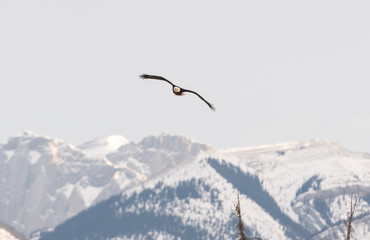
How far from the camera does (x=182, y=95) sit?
59219 mm

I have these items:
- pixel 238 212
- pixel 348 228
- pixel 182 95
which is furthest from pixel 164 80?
pixel 348 228

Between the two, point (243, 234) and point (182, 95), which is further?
point (243, 234)

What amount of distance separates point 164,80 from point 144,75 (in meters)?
3.62

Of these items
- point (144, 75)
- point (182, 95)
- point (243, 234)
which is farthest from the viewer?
point (243, 234)

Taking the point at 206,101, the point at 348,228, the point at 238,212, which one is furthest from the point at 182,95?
the point at 348,228

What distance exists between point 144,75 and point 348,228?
18698mm

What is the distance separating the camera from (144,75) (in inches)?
2495

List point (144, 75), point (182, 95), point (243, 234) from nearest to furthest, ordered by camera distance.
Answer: point (182, 95) → point (144, 75) → point (243, 234)

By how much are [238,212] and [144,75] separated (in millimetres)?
12678

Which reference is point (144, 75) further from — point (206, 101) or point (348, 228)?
point (348, 228)

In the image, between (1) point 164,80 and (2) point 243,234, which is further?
(2) point 243,234

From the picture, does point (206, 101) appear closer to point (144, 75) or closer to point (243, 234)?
point (144, 75)

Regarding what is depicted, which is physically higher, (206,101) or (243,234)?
(206,101)

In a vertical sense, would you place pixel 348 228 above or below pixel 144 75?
below
